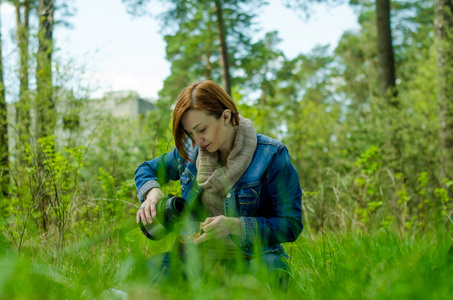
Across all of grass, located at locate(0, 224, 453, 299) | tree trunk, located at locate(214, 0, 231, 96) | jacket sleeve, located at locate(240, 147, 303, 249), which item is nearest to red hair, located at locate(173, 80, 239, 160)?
jacket sleeve, located at locate(240, 147, 303, 249)

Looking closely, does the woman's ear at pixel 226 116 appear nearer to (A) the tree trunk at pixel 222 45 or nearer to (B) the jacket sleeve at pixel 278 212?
(B) the jacket sleeve at pixel 278 212

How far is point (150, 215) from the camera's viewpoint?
74.7 inches

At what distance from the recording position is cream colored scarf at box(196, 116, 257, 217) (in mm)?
2029

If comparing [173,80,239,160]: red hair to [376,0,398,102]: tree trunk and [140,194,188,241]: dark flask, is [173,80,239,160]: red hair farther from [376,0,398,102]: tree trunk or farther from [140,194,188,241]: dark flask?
Answer: [376,0,398,102]: tree trunk

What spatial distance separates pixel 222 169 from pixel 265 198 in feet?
0.97

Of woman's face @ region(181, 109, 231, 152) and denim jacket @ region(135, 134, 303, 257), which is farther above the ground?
woman's face @ region(181, 109, 231, 152)

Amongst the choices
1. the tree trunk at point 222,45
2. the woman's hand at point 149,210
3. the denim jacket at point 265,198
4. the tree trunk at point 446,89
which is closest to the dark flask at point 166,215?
the woman's hand at point 149,210

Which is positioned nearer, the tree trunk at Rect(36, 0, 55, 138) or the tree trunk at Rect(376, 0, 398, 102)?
the tree trunk at Rect(36, 0, 55, 138)

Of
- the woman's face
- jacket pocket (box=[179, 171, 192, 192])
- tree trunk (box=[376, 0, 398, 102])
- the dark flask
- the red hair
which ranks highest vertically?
tree trunk (box=[376, 0, 398, 102])

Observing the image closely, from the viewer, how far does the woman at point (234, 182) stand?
192cm

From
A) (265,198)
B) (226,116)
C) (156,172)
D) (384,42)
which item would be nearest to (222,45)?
(384,42)

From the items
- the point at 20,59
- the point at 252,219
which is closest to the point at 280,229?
the point at 252,219

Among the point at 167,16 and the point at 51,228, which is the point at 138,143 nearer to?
the point at 167,16

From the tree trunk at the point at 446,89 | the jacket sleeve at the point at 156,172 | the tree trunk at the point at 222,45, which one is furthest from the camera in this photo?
the tree trunk at the point at 222,45
